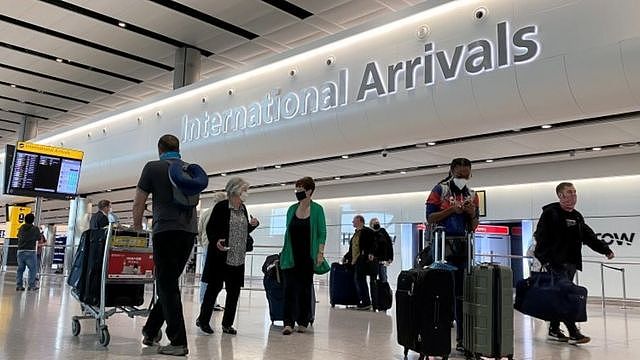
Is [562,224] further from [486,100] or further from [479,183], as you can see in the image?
[479,183]

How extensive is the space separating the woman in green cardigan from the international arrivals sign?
163 inches

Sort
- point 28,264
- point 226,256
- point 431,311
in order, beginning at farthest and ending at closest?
point 28,264, point 226,256, point 431,311

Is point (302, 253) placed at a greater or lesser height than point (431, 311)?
greater

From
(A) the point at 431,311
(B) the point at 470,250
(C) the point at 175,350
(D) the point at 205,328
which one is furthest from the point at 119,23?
(A) the point at 431,311

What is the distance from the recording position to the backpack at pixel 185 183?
373 cm

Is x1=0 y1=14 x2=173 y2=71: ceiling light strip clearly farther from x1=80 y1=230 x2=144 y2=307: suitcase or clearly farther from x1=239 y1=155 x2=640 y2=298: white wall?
x1=80 y1=230 x2=144 y2=307: suitcase

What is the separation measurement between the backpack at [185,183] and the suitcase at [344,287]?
5251mm

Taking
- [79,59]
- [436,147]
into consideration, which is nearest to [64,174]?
[79,59]

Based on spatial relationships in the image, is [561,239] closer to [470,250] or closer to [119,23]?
[470,250]

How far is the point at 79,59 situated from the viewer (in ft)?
42.9

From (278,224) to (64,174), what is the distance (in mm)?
8773

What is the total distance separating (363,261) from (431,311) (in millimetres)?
4863

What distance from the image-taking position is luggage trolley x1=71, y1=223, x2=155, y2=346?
429 cm

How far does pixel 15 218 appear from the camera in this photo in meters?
24.9
